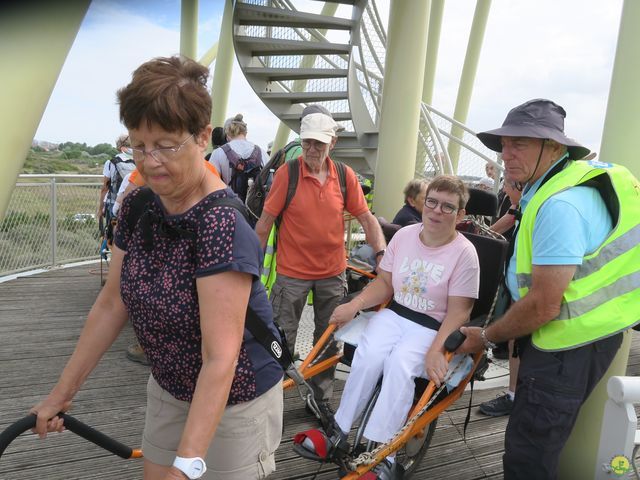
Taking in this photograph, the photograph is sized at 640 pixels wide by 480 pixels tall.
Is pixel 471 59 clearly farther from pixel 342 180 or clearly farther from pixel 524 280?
pixel 524 280

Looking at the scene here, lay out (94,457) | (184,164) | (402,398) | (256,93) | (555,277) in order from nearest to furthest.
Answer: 1. (184,164)
2. (555,277)
3. (402,398)
4. (94,457)
5. (256,93)

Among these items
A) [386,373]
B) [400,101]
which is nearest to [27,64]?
[386,373]

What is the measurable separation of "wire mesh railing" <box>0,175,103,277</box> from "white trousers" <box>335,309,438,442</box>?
18.8ft

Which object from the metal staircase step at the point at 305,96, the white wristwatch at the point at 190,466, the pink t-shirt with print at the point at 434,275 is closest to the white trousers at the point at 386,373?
the pink t-shirt with print at the point at 434,275

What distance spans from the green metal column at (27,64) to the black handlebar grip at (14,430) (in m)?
1.48

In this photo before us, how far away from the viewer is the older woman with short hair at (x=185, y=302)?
1.23m

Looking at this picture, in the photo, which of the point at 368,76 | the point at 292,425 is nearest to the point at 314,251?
the point at 292,425

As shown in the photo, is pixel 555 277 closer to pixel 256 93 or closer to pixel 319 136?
pixel 319 136

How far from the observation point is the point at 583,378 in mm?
2100

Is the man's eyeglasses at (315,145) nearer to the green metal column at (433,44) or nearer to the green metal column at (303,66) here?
the green metal column at (303,66)

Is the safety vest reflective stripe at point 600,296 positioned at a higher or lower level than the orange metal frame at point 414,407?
higher

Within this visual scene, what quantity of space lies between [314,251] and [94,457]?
68.6 inches

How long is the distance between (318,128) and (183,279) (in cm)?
199

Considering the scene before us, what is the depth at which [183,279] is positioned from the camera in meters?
1.31
